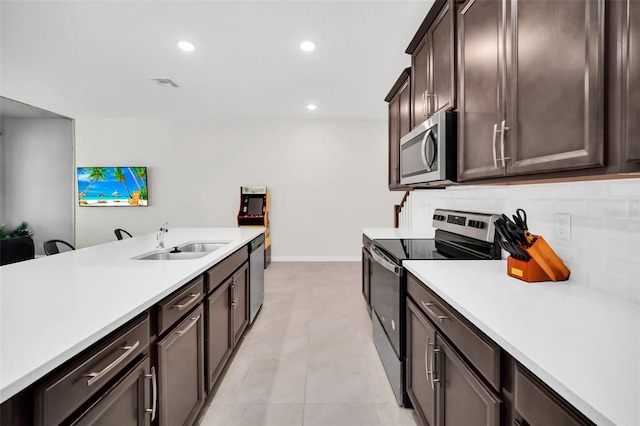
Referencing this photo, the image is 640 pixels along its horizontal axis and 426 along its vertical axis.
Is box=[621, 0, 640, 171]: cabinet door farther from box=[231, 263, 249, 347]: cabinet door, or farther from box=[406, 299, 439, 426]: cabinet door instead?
box=[231, 263, 249, 347]: cabinet door

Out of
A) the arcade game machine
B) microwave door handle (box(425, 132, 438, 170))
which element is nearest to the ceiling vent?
the arcade game machine

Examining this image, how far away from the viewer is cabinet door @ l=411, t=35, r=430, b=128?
204 centimetres

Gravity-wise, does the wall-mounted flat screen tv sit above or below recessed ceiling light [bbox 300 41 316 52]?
below

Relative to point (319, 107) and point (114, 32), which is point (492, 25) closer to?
point (114, 32)

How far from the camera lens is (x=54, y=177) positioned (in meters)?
5.97

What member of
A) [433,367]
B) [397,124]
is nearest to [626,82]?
[433,367]

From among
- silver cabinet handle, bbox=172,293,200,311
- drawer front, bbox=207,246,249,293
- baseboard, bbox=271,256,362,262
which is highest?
drawer front, bbox=207,246,249,293

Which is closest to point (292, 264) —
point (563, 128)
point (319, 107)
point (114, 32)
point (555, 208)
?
point (319, 107)

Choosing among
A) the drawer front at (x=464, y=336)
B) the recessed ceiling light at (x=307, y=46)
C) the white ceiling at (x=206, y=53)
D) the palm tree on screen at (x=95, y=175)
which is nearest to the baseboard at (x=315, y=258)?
the white ceiling at (x=206, y=53)

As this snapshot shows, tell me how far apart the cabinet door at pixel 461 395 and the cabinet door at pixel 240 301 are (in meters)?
1.45

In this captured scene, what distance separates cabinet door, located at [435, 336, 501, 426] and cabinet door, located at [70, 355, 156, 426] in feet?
3.66

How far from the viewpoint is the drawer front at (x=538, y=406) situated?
1.91ft

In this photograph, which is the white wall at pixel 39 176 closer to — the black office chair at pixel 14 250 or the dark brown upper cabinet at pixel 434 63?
the black office chair at pixel 14 250

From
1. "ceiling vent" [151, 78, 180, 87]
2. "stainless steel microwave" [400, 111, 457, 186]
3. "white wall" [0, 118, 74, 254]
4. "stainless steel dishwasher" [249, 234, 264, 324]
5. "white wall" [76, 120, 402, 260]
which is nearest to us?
"stainless steel microwave" [400, 111, 457, 186]
